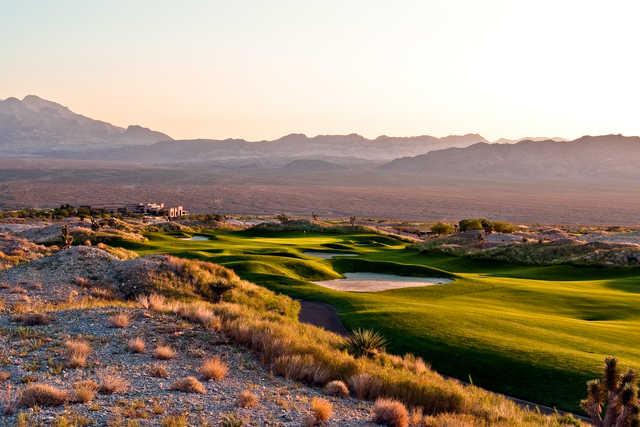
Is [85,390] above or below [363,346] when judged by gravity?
above

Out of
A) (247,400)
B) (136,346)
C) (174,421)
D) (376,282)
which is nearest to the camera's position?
(174,421)

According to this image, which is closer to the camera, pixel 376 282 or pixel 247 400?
pixel 247 400

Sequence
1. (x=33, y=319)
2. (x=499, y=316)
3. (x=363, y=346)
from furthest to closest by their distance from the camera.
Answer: (x=499, y=316), (x=363, y=346), (x=33, y=319)

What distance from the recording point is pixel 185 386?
11086mm

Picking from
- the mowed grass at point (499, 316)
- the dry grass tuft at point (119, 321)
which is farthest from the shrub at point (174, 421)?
the mowed grass at point (499, 316)

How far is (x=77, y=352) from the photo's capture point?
12406 millimetres

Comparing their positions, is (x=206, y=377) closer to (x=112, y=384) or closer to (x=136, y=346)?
(x=112, y=384)

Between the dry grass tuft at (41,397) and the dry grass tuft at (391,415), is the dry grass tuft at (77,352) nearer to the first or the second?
the dry grass tuft at (41,397)

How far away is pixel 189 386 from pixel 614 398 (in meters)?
7.92

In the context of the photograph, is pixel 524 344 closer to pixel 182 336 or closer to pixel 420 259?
pixel 182 336

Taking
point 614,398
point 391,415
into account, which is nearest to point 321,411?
point 391,415

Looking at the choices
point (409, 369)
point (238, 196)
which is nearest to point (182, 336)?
point (409, 369)

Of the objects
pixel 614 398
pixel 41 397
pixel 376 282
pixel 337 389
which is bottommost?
pixel 376 282

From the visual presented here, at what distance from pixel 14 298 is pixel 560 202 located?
510ft
